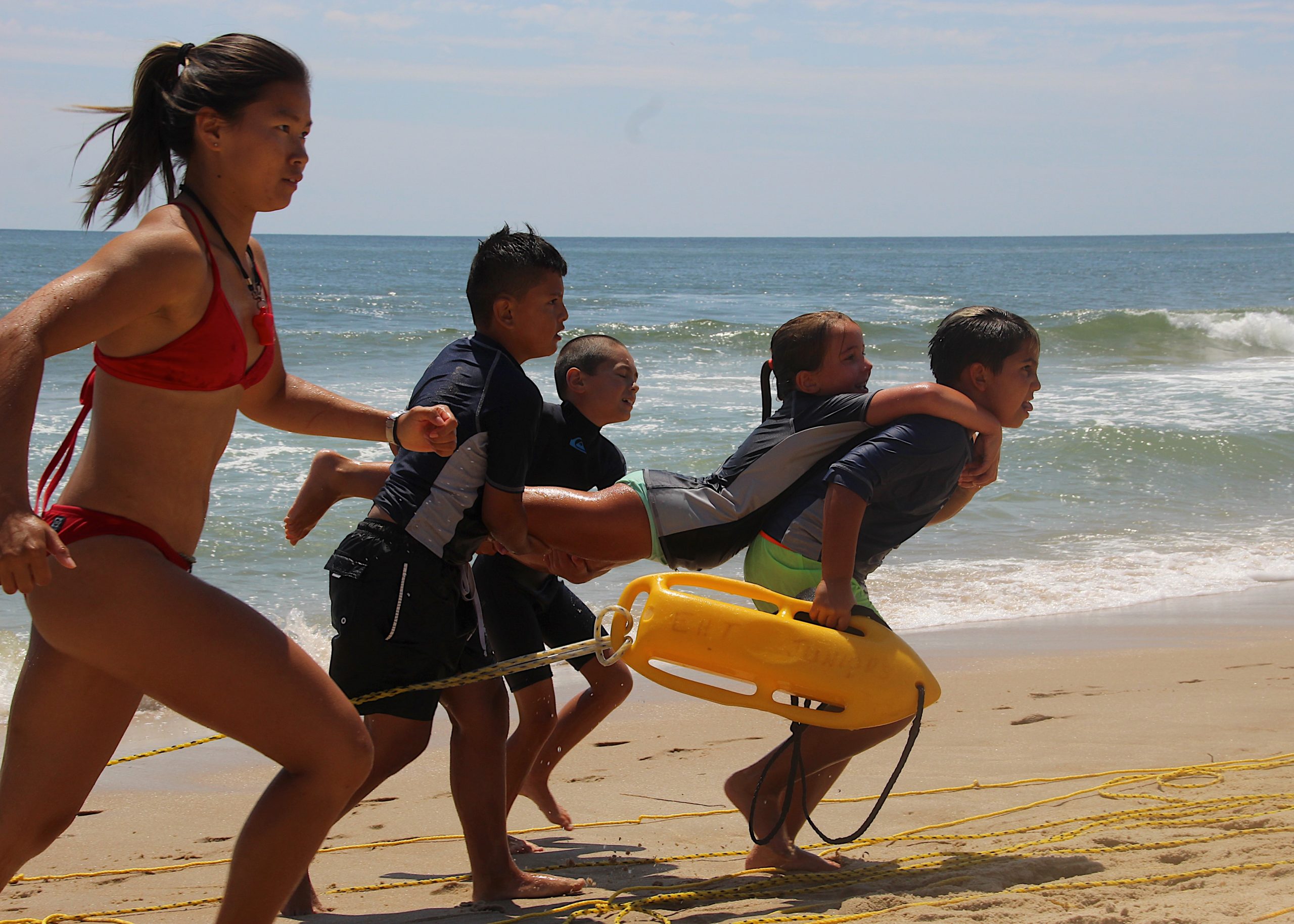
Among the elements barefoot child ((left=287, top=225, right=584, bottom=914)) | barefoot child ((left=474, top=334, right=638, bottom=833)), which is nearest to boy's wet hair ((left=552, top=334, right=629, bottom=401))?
barefoot child ((left=474, top=334, right=638, bottom=833))

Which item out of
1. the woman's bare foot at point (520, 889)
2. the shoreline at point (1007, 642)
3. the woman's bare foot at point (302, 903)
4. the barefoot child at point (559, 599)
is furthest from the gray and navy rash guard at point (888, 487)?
the shoreline at point (1007, 642)

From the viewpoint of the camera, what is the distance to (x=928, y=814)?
4.04 m

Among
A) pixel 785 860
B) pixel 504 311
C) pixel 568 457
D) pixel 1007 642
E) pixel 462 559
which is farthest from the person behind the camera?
pixel 1007 642

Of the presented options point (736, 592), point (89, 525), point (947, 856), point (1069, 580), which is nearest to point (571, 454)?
point (736, 592)

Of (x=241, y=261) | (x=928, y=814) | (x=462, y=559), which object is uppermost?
(x=241, y=261)

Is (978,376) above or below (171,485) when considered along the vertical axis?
above

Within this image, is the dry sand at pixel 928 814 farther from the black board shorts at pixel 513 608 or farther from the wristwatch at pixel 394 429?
the wristwatch at pixel 394 429

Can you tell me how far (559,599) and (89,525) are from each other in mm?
1996

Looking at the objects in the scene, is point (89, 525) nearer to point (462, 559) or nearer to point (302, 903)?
point (462, 559)

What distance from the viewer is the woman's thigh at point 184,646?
210cm

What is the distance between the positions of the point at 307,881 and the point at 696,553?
141cm

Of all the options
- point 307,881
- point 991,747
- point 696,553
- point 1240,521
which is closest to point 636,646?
point 696,553

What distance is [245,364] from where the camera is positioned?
2.38 m

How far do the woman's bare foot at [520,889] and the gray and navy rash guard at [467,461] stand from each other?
0.90m
